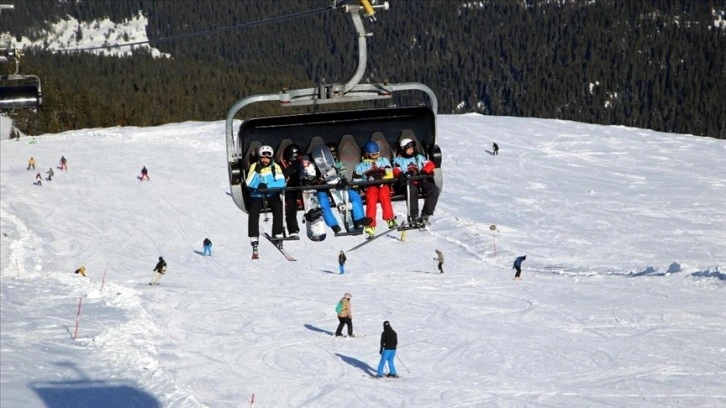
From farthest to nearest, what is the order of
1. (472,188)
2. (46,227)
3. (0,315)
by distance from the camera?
1. (472,188)
2. (46,227)
3. (0,315)

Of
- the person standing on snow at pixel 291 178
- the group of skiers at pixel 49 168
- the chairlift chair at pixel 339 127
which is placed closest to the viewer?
the chairlift chair at pixel 339 127

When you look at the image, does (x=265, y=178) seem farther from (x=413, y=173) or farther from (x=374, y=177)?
(x=413, y=173)

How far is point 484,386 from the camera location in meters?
18.4

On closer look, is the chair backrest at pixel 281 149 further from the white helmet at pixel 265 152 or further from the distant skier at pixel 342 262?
the distant skier at pixel 342 262

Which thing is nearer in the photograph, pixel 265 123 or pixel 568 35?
pixel 265 123

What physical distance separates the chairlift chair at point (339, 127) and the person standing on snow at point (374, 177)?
250 mm

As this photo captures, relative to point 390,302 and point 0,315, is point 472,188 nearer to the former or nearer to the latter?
point 390,302

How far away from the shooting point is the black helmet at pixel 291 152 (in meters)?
12.3

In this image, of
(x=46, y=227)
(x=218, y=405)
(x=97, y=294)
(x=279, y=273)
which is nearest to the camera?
(x=218, y=405)

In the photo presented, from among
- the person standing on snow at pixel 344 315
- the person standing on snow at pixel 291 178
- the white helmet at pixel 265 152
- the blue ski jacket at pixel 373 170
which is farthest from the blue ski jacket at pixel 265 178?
the person standing on snow at pixel 344 315

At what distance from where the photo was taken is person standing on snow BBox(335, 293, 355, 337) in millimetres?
21531

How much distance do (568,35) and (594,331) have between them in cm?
17369

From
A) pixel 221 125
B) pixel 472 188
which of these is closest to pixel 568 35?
pixel 221 125

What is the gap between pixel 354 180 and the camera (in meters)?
12.1
